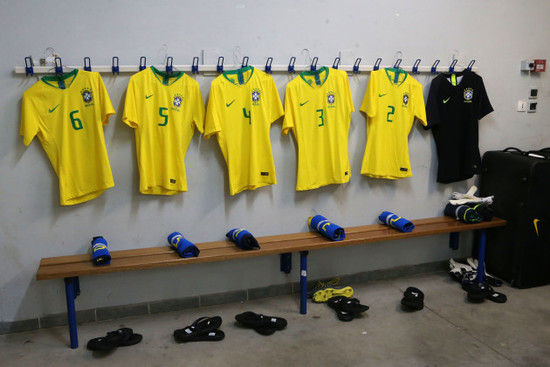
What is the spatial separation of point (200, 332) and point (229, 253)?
53cm

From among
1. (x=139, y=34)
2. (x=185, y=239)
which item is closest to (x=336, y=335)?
(x=185, y=239)

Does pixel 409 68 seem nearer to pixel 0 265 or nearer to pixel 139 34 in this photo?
pixel 139 34

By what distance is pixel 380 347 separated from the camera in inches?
111

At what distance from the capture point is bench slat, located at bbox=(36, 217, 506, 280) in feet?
9.29

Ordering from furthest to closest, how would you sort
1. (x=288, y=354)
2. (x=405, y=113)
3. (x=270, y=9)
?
(x=405, y=113) → (x=270, y=9) → (x=288, y=354)

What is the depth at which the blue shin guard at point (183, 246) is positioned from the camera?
2.97 meters

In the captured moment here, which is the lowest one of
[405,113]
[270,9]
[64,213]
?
[64,213]

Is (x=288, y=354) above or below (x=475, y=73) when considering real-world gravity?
below

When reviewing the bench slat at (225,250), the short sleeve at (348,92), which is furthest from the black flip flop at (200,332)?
the short sleeve at (348,92)

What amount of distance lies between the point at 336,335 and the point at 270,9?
2.24 meters

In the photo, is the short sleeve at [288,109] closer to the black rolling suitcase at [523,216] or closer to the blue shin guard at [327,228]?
the blue shin guard at [327,228]

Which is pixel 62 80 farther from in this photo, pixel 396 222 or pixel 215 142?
pixel 396 222

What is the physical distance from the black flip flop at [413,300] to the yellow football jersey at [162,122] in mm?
1764

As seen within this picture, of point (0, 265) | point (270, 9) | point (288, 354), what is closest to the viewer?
point (288, 354)
